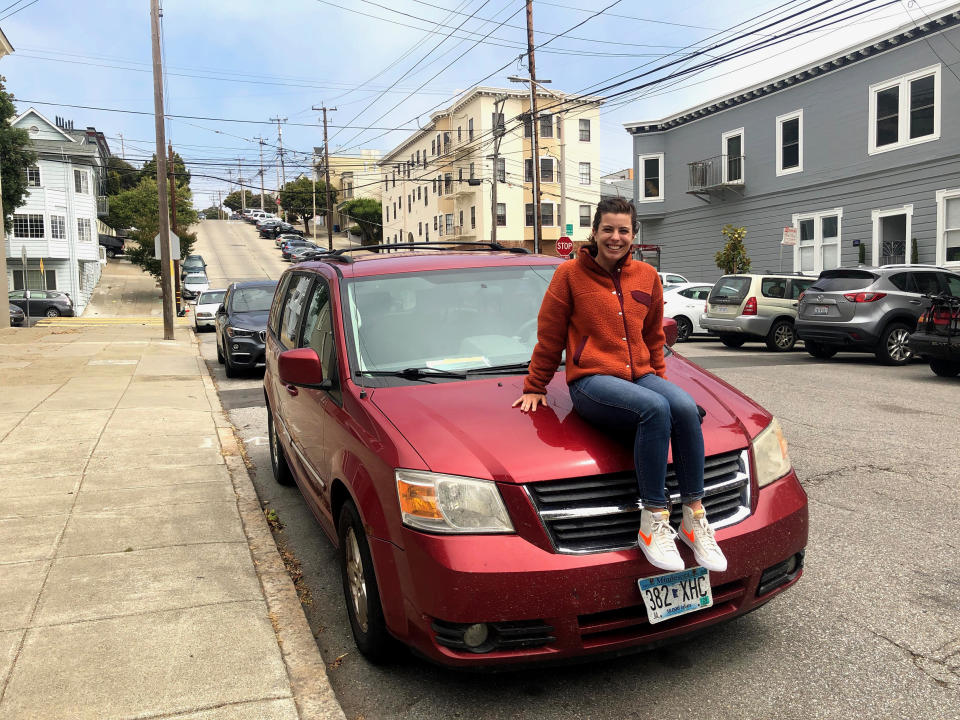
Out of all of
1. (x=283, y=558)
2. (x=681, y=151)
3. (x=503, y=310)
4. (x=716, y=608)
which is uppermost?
(x=681, y=151)

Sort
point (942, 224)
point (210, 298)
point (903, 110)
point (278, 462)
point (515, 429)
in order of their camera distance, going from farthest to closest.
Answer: point (210, 298), point (903, 110), point (942, 224), point (278, 462), point (515, 429)

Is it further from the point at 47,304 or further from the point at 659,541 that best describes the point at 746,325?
the point at 47,304

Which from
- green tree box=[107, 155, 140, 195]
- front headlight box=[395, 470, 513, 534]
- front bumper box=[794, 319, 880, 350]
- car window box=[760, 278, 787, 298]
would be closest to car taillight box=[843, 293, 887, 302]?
front bumper box=[794, 319, 880, 350]

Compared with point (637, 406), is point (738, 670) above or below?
below

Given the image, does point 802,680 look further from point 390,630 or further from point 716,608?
point 390,630

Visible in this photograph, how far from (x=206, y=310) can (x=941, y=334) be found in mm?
22340

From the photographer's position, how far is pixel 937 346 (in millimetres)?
11320

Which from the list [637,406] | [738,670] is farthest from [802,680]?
[637,406]

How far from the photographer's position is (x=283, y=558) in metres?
4.89

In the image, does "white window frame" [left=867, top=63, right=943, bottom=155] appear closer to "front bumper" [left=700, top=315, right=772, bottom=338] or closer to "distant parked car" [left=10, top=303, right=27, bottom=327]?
"front bumper" [left=700, top=315, right=772, bottom=338]

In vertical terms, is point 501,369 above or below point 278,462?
above

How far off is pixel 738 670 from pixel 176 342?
2081 centimetres

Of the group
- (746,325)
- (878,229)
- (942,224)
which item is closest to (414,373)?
(746,325)

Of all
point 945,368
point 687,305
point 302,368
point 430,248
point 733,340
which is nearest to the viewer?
point 302,368
